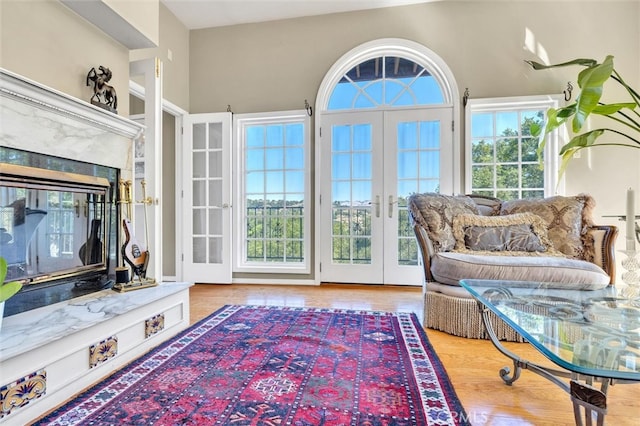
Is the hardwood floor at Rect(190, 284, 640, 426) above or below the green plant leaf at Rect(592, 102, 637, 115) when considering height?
below

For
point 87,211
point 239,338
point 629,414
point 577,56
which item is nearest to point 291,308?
point 239,338

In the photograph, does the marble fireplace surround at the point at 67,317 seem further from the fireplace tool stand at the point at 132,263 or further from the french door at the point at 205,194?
the french door at the point at 205,194

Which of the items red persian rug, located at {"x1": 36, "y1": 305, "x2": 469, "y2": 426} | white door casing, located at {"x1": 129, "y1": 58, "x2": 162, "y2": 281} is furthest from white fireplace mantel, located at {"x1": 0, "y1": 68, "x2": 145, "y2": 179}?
red persian rug, located at {"x1": 36, "y1": 305, "x2": 469, "y2": 426}

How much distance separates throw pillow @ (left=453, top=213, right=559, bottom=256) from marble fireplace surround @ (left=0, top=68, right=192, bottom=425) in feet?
7.05

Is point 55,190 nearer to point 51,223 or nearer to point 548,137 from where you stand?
point 51,223

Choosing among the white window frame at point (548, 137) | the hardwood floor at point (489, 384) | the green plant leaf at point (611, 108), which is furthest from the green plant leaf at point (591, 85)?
the white window frame at point (548, 137)

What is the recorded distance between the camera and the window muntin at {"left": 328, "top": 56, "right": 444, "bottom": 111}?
3584mm

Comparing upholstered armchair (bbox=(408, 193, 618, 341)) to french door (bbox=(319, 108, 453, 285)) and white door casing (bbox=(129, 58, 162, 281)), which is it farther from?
white door casing (bbox=(129, 58, 162, 281))

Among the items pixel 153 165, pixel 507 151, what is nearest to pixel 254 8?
pixel 153 165

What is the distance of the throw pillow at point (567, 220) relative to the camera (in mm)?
2408

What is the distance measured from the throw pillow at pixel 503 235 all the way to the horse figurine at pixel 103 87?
2.69 m

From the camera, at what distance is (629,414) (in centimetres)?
126

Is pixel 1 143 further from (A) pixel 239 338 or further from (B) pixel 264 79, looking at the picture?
(B) pixel 264 79

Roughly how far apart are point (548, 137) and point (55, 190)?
4.26 meters
